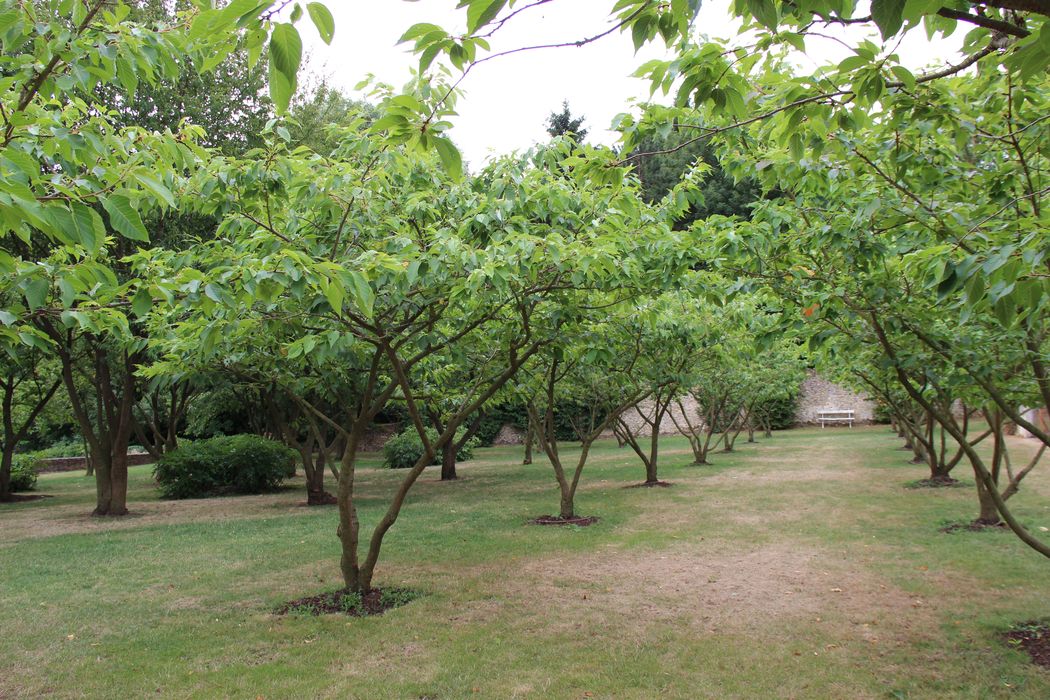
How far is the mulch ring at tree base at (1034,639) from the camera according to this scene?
448cm

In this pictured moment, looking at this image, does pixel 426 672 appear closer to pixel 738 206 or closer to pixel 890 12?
pixel 890 12

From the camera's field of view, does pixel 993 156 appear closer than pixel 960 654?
Yes

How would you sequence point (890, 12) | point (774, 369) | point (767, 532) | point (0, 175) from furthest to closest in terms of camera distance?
1. point (774, 369)
2. point (767, 532)
3. point (0, 175)
4. point (890, 12)

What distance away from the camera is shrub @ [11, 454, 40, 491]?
17016mm

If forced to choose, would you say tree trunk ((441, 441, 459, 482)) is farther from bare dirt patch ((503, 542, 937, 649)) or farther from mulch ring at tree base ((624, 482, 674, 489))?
bare dirt patch ((503, 542, 937, 649))

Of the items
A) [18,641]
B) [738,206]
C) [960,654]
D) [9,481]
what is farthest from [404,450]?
[738,206]

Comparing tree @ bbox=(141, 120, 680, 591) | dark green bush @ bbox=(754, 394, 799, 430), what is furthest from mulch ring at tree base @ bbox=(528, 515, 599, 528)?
dark green bush @ bbox=(754, 394, 799, 430)

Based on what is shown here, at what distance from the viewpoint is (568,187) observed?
5.34 m

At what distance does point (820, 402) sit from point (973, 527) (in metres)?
24.1

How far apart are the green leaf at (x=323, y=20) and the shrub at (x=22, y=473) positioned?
64.5 ft

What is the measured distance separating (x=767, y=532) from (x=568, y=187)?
562 cm

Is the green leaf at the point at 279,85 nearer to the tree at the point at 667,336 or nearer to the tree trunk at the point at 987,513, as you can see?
the tree at the point at 667,336

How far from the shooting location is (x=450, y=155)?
1899 millimetres

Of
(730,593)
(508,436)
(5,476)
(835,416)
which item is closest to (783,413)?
(835,416)
